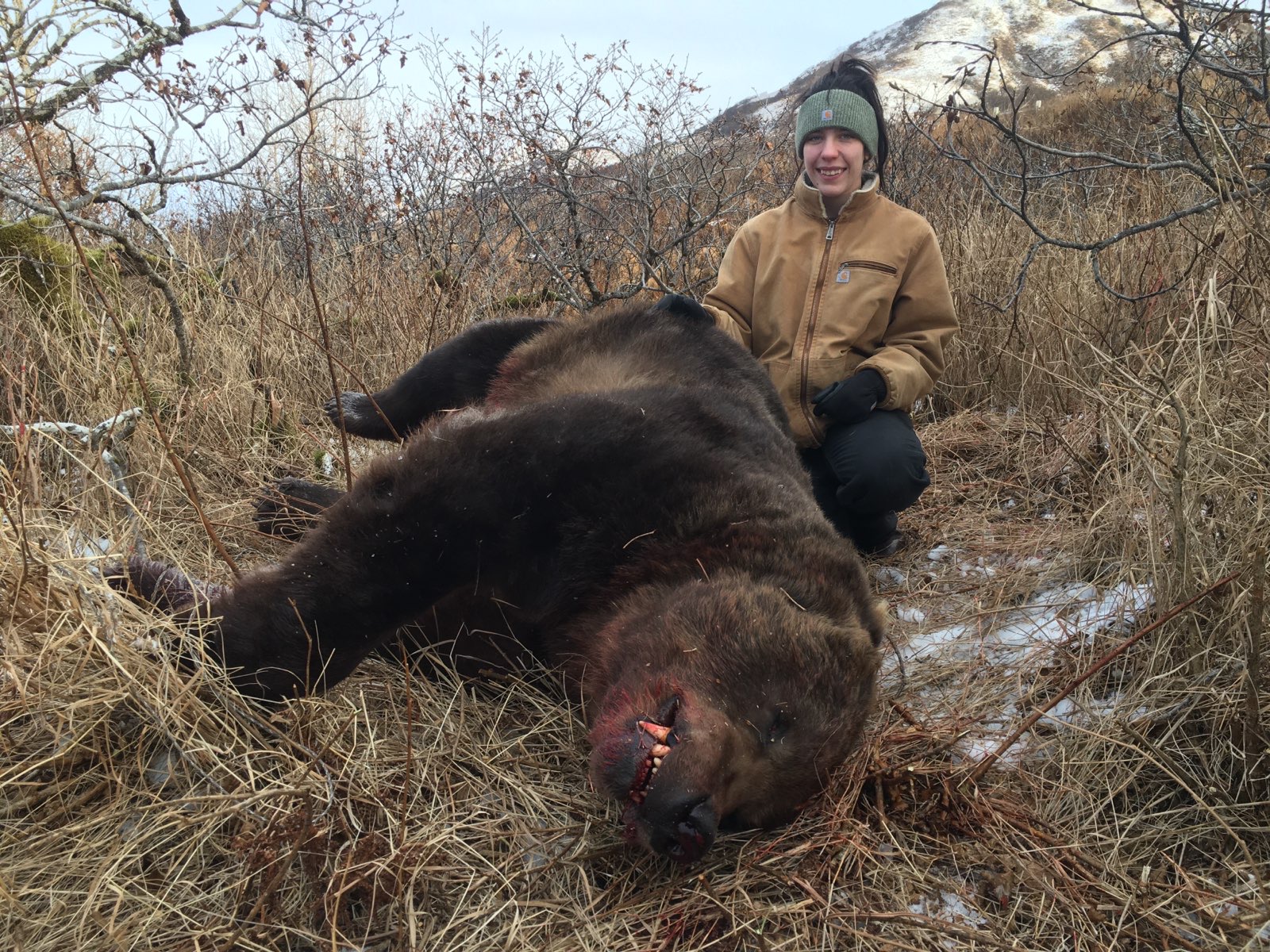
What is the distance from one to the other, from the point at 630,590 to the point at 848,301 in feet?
7.82

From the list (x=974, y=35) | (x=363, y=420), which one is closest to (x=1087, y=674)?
(x=363, y=420)

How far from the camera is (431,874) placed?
1.95 metres

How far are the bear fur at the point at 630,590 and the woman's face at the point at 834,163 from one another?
77.5 inches

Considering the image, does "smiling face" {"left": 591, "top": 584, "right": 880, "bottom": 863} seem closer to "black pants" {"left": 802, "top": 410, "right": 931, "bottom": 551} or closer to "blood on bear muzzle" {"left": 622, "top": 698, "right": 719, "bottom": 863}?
"blood on bear muzzle" {"left": 622, "top": 698, "right": 719, "bottom": 863}

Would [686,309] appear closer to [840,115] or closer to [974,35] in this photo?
[840,115]

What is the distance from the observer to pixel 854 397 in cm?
407

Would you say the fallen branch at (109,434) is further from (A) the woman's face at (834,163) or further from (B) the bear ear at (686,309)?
(A) the woman's face at (834,163)

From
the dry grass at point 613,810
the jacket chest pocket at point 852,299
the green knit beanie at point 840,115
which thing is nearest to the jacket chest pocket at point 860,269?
the jacket chest pocket at point 852,299

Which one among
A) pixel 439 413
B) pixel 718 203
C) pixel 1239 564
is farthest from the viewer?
pixel 718 203

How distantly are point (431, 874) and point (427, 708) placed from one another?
0.68 m

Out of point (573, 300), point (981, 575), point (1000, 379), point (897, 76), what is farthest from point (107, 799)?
point (897, 76)

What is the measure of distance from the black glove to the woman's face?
889 mm

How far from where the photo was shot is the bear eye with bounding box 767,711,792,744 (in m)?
2.11

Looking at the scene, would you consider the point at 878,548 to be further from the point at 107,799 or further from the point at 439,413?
the point at 107,799
